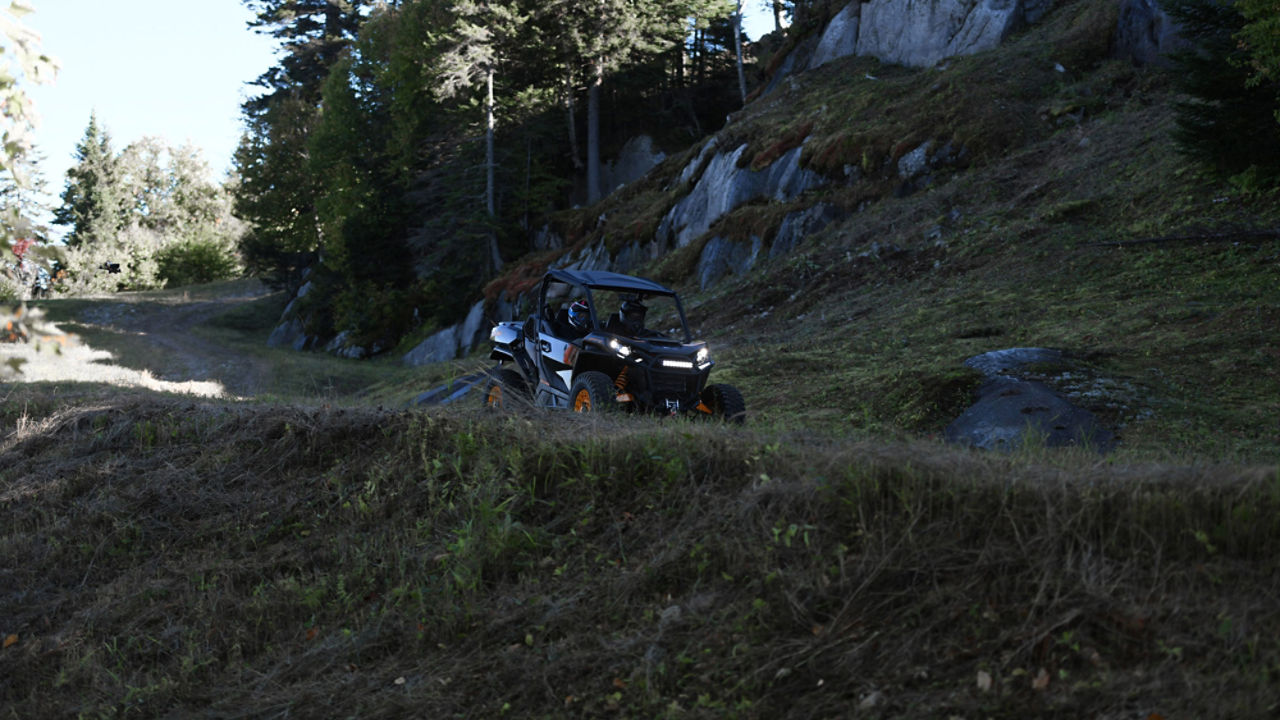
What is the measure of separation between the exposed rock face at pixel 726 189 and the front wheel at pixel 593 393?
1637 centimetres

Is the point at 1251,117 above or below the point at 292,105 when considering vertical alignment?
below

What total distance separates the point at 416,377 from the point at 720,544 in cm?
1901

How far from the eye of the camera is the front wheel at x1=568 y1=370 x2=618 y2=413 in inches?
358

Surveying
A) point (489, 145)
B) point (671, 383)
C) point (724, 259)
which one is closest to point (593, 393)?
point (671, 383)

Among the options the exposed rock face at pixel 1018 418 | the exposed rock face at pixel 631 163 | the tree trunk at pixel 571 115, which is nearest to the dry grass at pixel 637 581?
the exposed rock face at pixel 1018 418

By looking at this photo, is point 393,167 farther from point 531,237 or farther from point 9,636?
point 9,636

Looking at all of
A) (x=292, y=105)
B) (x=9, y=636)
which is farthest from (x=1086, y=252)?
(x=292, y=105)

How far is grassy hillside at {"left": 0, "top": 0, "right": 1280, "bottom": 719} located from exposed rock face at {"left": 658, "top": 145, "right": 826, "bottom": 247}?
13.0 meters

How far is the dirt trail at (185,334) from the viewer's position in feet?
80.4

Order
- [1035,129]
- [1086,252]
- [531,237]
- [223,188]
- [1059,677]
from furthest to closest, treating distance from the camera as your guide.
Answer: [223,188] < [531,237] < [1035,129] < [1086,252] < [1059,677]

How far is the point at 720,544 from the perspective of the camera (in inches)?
214

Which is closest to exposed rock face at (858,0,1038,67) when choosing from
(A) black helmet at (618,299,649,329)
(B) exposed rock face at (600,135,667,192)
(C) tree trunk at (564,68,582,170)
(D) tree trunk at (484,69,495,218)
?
(B) exposed rock face at (600,135,667,192)

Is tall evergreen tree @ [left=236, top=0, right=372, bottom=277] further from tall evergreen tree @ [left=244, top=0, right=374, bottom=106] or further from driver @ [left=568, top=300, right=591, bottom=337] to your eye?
driver @ [left=568, top=300, right=591, bottom=337]

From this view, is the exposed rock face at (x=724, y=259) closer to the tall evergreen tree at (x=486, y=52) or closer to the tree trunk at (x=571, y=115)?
the tall evergreen tree at (x=486, y=52)
